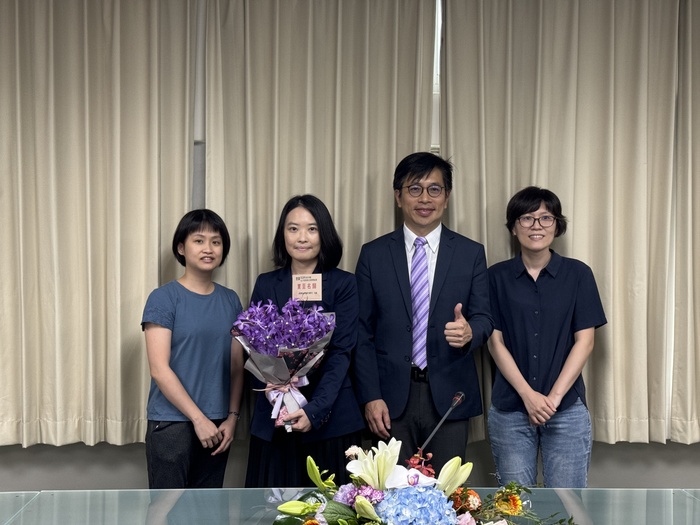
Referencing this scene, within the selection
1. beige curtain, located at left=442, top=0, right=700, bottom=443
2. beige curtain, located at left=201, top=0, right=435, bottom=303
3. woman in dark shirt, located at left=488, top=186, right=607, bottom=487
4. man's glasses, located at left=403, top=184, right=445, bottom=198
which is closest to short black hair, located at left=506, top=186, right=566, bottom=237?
woman in dark shirt, located at left=488, top=186, right=607, bottom=487

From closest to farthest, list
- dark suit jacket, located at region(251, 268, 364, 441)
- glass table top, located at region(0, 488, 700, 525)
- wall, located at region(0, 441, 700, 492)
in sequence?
glass table top, located at region(0, 488, 700, 525), dark suit jacket, located at region(251, 268, 364, 441), wall, located at region(0, 441, 700, 492)

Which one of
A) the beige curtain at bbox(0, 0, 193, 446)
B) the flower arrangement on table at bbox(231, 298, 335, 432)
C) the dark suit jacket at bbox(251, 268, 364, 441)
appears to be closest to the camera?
the flower arrangement on table at bbox(231, 298, 335, 432)

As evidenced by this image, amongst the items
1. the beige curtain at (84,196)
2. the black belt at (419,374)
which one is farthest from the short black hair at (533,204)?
the beige curtain at (84,196)

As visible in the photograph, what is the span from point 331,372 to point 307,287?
1.23ft

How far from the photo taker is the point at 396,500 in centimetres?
128

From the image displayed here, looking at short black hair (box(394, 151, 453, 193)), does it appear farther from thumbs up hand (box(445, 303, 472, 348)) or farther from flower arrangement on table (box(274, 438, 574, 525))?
flower arrangement on table (box(274, 438, 574, 525))

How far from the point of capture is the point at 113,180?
11.3 ft

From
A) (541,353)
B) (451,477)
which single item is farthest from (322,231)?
(451,477)

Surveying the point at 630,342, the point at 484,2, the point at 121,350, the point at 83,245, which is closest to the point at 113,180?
the point at 83,245

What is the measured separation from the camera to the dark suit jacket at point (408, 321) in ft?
10.2

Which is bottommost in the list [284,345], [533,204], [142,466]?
[142,466]

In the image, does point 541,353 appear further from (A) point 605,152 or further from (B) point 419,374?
(A) point 605,152

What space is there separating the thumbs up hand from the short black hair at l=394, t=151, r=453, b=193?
0.59 metres

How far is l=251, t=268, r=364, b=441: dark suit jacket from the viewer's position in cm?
296
